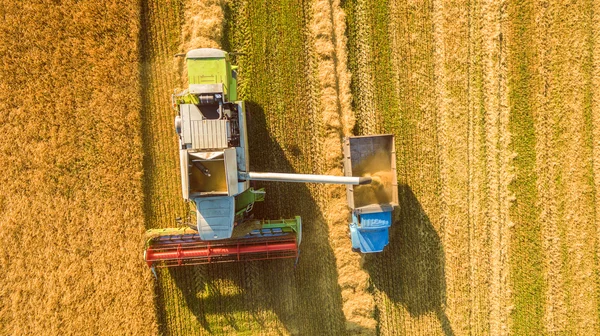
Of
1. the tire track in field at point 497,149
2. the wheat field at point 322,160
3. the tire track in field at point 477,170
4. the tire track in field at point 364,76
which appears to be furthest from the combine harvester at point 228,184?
the tire track in field at point 497,149

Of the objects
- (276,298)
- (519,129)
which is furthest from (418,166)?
(276,298)

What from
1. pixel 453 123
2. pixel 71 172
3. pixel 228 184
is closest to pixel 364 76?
pixel 453 123

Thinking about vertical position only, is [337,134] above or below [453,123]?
below

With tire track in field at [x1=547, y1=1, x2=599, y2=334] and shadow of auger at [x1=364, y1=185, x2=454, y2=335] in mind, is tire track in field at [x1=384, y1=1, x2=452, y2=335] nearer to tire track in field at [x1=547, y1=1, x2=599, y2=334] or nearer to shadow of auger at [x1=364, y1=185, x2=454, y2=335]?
shadow of auger at [x1=364, y1=185, x2=454, y2=335]

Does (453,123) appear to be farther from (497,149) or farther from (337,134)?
(337,134)

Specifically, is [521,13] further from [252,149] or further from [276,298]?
[276,298]

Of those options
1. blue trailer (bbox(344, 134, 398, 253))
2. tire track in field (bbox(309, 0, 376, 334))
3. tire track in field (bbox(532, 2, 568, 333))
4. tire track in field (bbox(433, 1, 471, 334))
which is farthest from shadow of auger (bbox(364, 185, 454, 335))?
tire track in field (bbox(532, 2, 568, 333))
